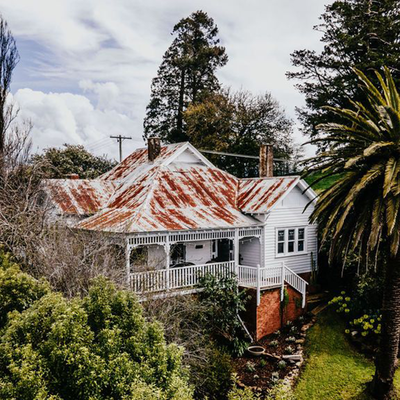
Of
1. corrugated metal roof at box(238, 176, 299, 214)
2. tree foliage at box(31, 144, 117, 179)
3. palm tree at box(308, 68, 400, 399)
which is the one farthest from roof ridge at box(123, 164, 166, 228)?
tree foliage at box(31, 144, 117, 179)

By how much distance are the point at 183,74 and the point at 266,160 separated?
27920 millimetres

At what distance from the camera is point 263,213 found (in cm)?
2252

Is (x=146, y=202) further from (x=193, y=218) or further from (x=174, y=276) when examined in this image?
(x=174, y=276)

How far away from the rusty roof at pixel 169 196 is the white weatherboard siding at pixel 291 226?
0.89 metres

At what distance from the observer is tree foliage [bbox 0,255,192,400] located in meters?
7.27

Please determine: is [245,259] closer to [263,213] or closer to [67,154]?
[263,213]

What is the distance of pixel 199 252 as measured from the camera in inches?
921

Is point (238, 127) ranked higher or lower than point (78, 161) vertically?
higher

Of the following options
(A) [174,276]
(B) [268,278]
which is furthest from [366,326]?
(A) [174,276]

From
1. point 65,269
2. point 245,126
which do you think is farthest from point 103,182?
point 245,126

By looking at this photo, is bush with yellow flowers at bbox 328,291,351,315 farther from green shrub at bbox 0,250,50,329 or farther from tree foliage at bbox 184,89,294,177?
tree foliage at bbox 184,89,294,177

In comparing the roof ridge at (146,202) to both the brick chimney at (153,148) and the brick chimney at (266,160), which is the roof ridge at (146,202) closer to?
the brick chimney at (153,148)

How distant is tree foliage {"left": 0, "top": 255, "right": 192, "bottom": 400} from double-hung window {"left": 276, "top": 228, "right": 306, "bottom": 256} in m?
15.6

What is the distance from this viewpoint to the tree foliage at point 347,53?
35.6 metres
